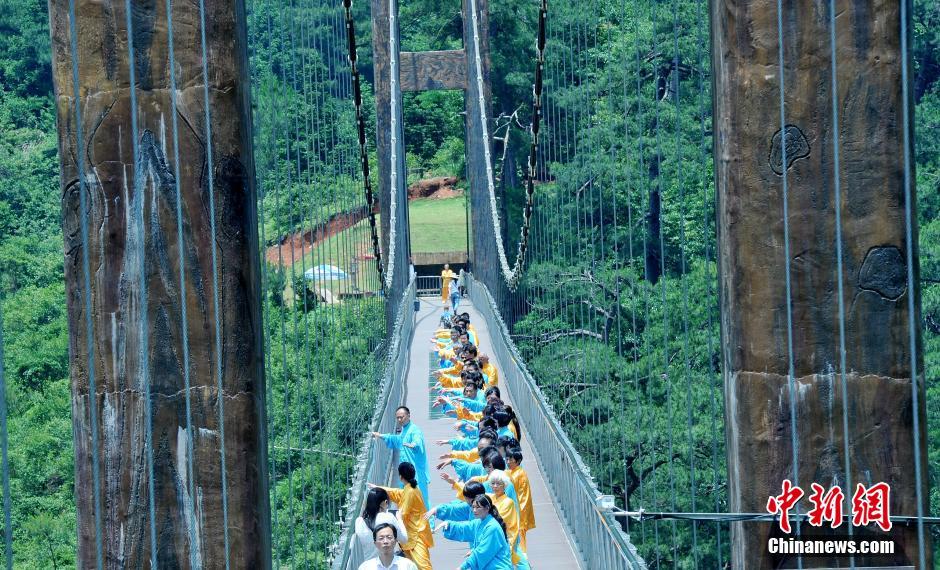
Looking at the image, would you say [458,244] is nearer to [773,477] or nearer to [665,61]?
[665,61]

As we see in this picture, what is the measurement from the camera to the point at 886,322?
9.69 feet

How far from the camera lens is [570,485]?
31.9 feet

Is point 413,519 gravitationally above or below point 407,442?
below

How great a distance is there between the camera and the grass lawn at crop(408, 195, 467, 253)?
4647 cm

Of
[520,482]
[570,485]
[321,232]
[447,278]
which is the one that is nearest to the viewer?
[520,482]

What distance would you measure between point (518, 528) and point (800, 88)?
17.6ft

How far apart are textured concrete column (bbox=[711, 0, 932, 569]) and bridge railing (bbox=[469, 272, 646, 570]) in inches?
23.9

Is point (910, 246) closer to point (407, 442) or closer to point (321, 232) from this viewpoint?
point (407, 442)

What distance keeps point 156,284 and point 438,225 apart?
45295 mm

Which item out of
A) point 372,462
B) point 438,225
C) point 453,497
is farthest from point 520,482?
point 438,225

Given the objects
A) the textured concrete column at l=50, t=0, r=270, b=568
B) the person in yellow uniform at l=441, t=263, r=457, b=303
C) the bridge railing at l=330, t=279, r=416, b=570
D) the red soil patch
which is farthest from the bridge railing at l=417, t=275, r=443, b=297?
the textured concrete column at l=50, t=0, r=270, b=568

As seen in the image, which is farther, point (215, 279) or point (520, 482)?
point (520, 482)

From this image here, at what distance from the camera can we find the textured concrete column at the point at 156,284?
3.13 m

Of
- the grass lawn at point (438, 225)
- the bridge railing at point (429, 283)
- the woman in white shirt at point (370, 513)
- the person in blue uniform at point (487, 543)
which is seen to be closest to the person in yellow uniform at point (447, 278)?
the bridge railing at point (429, 283)
